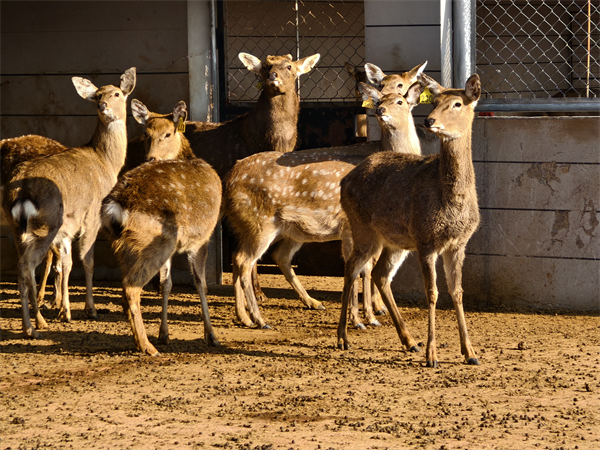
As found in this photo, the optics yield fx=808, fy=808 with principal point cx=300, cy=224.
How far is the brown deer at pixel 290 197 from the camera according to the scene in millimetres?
6480

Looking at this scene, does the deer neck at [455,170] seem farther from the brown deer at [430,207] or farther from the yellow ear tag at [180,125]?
the yellow ear tag at [180,125]

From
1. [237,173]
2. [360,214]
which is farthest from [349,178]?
[237,173]

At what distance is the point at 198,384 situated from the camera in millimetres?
4695

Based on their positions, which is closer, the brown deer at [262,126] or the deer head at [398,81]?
the deer head at [398,81]

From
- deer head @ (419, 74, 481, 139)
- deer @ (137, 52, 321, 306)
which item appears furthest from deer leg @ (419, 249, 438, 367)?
deer @ (137, 52, 321, 306)

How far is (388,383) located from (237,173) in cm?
255

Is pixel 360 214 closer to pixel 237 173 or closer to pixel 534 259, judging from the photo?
pixel 237 173

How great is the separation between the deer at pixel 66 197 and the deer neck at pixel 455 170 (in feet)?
9.62

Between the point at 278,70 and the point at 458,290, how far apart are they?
329 cm

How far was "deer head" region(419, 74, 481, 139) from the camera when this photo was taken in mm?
5117

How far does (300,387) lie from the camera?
4645 mm

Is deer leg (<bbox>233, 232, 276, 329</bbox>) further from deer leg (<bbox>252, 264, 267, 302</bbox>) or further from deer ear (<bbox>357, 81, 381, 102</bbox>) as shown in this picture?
deer ear (<bbox>357, 81, 381, 102</bbox>)

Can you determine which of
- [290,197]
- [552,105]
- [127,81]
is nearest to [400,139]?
[290,197]

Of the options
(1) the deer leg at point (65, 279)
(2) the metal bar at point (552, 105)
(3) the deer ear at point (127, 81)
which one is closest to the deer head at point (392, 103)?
(2) the metal bar at point (552, 105)
